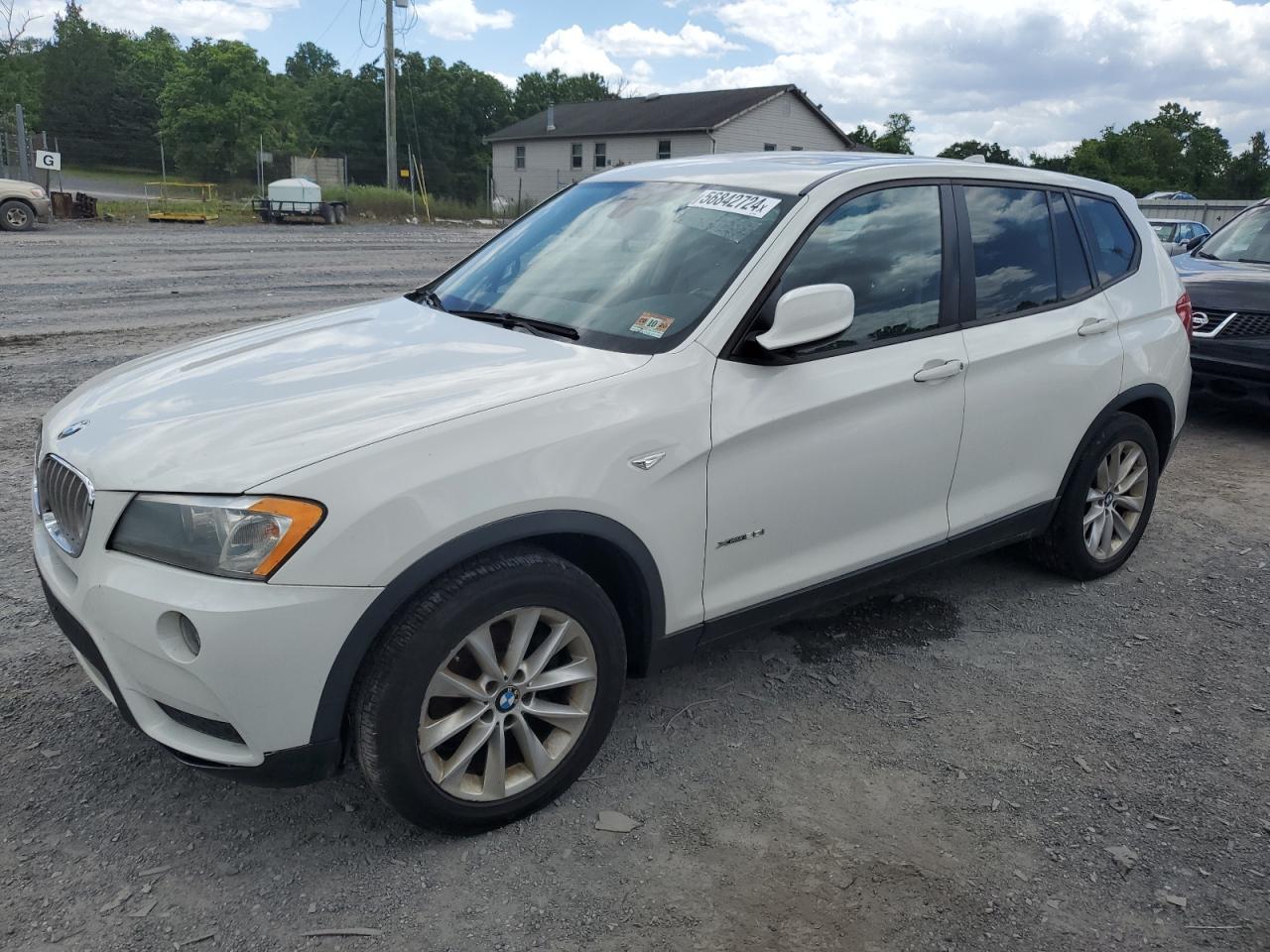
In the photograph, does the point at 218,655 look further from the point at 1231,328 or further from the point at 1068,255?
the point at 1231,328

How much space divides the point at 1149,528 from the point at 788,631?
8.65 ft

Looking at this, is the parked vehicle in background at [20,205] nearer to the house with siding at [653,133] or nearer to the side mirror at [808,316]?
the side mirror at [808,316]

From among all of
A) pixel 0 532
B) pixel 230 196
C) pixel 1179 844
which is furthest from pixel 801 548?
pixel 230 196

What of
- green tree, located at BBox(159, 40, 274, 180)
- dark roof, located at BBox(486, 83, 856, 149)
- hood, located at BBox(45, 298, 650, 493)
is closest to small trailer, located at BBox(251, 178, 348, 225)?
dark roof, located at BBox(486, 83, 856, 149)

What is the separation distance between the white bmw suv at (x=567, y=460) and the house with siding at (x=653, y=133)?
43.5 metres

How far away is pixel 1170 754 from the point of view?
3.45 metres

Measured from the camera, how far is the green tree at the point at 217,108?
63812 mm

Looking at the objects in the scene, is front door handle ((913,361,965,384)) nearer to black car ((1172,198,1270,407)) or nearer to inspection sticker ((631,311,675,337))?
inspection sticker ((631,311,675,337))

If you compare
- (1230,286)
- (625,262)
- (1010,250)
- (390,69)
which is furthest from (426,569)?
(390,69)

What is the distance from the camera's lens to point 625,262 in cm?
359

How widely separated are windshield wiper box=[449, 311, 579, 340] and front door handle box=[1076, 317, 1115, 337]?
2279mm

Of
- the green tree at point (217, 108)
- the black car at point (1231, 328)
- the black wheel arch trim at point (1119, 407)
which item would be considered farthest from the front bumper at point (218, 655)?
the green tree at point (217, 108)

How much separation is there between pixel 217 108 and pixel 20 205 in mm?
48826

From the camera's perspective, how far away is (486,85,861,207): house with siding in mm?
50188
